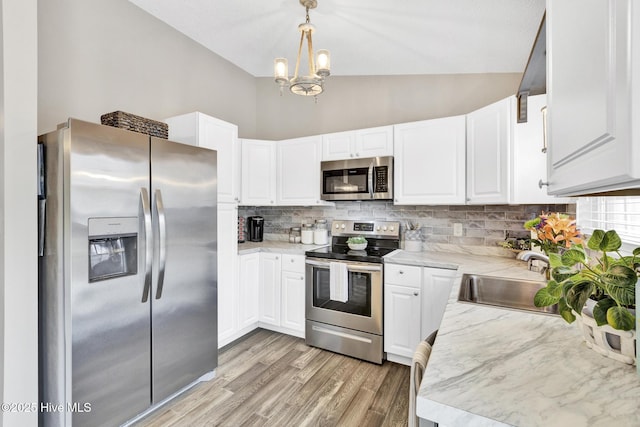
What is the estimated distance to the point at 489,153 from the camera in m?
2.28

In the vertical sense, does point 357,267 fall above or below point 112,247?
below

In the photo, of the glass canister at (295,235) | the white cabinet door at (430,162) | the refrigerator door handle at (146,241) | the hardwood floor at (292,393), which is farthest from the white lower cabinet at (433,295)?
the refrigerator door handle at (146,241)

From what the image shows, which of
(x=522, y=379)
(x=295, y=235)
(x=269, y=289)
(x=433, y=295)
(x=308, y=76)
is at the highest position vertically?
(x=308, y=76)

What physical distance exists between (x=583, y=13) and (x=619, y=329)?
743mm

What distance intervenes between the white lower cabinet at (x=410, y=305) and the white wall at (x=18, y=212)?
2.28 metres

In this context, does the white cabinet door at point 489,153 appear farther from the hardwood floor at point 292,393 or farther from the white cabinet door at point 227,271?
the white cabinet door at point 227,271

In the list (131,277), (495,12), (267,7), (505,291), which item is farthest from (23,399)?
(495,12)

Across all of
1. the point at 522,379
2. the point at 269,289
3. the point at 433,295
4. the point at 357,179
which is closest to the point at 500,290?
the point at 433,295

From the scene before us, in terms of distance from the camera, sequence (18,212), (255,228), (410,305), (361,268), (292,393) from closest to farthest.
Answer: (18,212), (292,393), (410,305), (361,268), (255,228)

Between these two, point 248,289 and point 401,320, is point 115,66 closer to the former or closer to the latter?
point 248,289

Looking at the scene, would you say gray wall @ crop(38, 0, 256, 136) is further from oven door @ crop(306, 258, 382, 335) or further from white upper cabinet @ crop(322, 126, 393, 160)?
oven door @ crop(306, 258, 382, 335)

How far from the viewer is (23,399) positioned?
148cm

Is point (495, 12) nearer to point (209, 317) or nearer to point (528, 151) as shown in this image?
point (528, 151)

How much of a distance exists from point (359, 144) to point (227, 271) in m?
1.75
